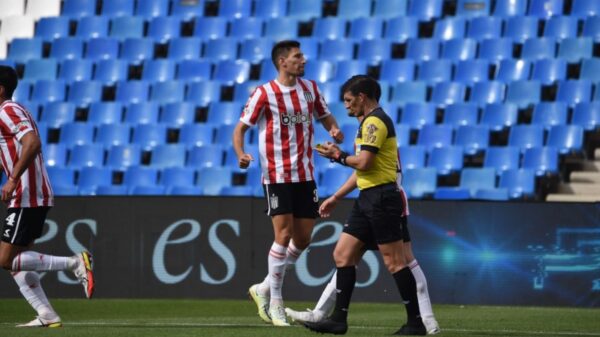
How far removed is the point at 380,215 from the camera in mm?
7840

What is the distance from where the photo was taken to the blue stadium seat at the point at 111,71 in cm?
1970

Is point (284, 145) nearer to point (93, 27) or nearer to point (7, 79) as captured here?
point (7, 79)

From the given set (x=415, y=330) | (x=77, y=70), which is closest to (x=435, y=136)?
(x=77, y=70)

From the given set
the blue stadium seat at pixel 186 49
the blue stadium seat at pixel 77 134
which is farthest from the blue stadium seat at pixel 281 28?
the blue stadium seat at pixel 77 134

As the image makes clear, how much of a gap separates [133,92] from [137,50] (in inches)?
40.1

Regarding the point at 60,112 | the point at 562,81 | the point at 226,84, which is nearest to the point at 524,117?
the point at 562,81

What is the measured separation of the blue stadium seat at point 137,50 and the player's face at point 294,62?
11.1 m

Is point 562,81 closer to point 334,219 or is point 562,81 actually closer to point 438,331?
point 334,219

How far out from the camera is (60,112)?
758 inches

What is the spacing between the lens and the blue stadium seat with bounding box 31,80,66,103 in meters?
19.7

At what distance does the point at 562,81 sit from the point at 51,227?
7.84 metres

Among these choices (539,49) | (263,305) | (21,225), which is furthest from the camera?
(539,49)

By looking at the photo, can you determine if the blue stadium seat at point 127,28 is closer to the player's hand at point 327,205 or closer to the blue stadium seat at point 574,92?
the blue stadium seat at point 574,92

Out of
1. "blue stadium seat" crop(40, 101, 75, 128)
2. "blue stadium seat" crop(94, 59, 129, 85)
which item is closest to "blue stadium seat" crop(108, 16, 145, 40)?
"blue stadium seat" crop(94, 59, 129, 85)
